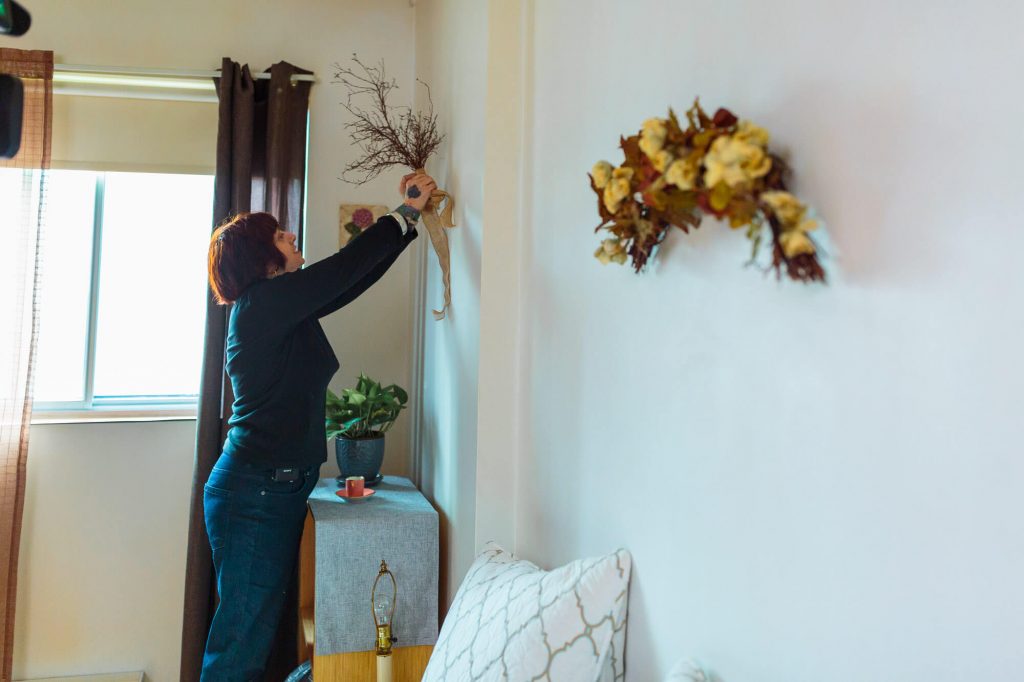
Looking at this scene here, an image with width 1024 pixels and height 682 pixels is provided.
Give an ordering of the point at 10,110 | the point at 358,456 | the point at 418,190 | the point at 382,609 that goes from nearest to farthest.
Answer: the point at 10,110
the point at 382,609
the point at 418,190
the point at 358,456

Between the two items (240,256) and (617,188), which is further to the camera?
(240,256)

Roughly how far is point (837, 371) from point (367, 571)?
5.21ft

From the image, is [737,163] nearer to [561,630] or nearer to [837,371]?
[837,371]

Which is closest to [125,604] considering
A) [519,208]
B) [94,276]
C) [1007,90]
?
[94,276]

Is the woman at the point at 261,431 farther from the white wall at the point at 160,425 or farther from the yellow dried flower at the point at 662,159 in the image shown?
the yellow dried flower at the point at 662,159

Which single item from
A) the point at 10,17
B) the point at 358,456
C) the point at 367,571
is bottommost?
the point at 367,571

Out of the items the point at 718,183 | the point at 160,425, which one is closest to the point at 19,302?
the point at 160,425

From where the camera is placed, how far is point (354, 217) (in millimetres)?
3014

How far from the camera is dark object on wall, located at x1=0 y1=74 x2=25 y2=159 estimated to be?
4.67 feet

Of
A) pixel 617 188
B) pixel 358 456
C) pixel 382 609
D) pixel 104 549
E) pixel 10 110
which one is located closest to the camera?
pixel 617 188

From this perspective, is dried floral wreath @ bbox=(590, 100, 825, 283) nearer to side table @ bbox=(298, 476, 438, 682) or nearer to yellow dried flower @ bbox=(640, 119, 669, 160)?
yellow dried flower @ bbox=(640, 119, 669, 160)

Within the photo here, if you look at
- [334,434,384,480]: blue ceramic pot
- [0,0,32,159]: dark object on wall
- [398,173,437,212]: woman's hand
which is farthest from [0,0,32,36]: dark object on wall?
[334,434,384,480]: blue ceramic pot

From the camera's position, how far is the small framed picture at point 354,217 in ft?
9.85

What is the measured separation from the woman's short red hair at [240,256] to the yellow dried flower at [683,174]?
154cm
